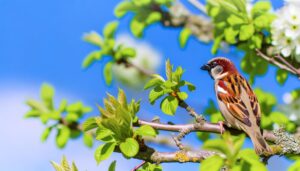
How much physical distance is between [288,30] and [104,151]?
7.33 feet

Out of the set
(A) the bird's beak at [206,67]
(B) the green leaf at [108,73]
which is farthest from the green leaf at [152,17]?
(A) the bird's beak at [206,67]

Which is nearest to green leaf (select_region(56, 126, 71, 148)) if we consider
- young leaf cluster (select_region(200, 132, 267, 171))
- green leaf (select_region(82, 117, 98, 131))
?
green leaf (select_region(82, 117, 98, 131))

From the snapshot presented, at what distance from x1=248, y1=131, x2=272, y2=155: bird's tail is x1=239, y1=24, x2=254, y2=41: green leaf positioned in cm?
165

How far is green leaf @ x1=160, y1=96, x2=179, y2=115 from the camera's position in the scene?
3279mm

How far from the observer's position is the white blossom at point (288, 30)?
16.0 feet

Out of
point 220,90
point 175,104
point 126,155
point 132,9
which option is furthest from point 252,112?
point 132,9

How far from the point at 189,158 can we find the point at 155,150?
0.61 feet

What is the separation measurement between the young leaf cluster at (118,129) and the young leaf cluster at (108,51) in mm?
2760

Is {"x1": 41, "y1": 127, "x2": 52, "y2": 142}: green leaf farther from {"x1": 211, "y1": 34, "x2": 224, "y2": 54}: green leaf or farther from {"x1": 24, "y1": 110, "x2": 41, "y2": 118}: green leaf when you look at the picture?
{"x1": 211, "y1": 34, "x2": 224, "y2": 54}: green leaf

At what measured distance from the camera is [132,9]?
5.89 m

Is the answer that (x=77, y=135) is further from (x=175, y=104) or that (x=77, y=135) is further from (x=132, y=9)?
(x=175, y=104)

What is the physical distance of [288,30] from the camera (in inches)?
192

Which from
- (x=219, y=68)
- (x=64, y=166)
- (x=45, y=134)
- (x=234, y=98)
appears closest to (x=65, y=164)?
(x=64, y=166)

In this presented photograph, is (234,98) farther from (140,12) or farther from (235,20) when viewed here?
(140,12)
